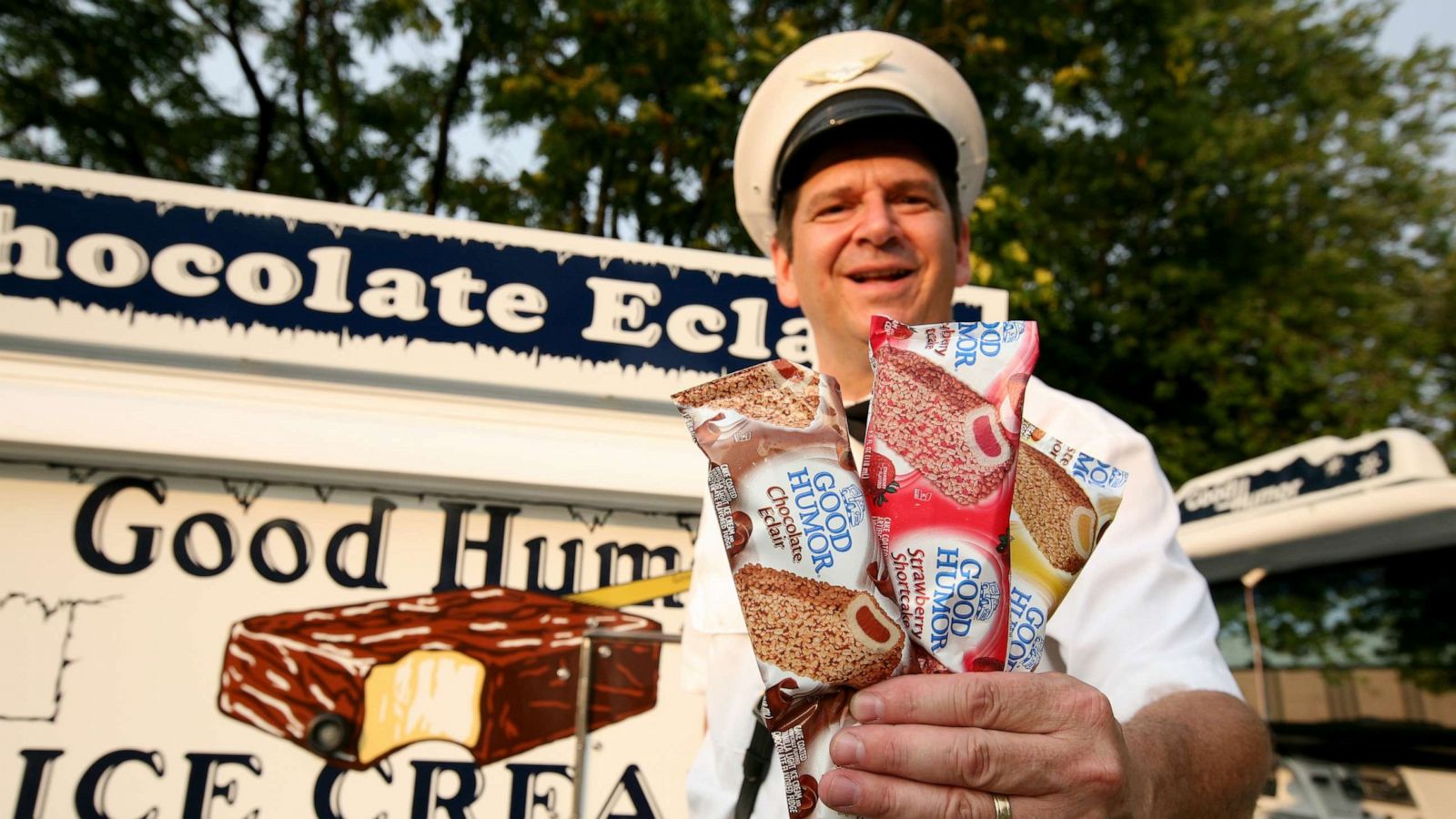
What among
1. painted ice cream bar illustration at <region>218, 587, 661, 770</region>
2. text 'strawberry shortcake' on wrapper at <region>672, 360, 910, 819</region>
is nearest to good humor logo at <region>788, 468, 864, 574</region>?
text 'strawberry shortcake' on wrapper at <region>672, 360, 910, 819</region>

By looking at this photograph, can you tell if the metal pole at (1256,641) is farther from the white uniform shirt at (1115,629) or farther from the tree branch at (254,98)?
the tree branch at (254,98)

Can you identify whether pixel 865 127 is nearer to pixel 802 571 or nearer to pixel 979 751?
pixel 802 571

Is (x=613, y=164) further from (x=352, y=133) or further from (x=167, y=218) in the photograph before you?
(x=167, y=218)

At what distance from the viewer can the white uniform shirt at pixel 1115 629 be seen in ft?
3.97

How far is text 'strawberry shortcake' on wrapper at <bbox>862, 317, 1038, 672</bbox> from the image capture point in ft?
2.72

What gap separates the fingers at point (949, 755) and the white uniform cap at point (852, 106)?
102 cm

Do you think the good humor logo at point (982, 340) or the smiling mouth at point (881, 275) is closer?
the good humor logo at point (982, 340)

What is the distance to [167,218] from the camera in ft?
5.99

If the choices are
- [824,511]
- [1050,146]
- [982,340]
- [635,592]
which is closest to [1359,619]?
[635,592]

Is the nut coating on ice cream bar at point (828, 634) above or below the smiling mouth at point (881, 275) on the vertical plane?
below

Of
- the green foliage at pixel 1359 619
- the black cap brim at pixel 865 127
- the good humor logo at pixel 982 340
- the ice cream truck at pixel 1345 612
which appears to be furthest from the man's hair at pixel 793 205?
the green foliage at pixel 1359 619

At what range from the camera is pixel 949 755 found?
79 centimetres

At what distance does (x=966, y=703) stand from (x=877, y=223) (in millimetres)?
886

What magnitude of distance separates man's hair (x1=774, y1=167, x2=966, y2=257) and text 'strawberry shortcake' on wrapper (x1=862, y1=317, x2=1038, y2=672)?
2.58ft
